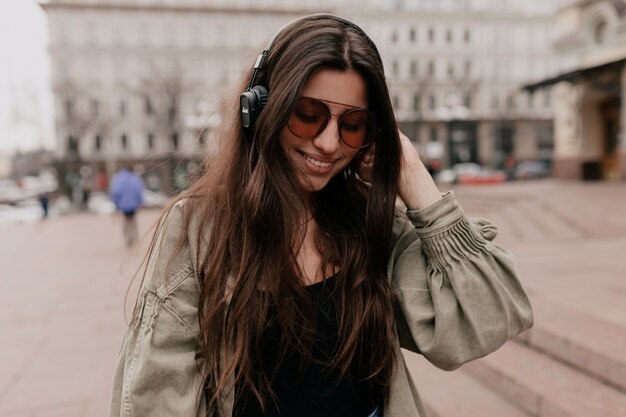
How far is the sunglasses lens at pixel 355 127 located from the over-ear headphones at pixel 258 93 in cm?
18

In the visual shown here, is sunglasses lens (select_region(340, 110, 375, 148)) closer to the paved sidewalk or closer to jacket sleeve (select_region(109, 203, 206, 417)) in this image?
jacket sleeve (select_region(109, 203, 206, 417))

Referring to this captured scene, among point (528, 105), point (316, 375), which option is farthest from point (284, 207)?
point (528, 105)

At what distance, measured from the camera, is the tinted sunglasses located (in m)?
1.18

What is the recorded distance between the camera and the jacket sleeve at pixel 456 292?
1207 mm

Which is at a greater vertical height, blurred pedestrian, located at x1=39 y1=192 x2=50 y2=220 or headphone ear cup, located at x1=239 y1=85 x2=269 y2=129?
headphone ear cup, located at x1=239 y1=85 x2=269 y2=129

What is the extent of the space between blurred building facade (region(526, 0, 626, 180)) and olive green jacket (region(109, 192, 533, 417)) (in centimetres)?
1577

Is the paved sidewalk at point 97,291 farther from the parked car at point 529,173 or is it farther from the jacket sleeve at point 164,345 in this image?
the parked car at point 529,173

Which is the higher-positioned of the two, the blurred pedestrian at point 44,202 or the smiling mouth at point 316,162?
the smiling mouth at point 316,162

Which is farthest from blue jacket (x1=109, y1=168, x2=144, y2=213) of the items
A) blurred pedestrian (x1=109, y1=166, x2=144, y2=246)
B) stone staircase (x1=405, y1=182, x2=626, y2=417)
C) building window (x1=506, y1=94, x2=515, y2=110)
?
building window (x1=506, y1=94, x2=515, y2=110)

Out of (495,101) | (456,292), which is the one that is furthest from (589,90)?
(495,101)

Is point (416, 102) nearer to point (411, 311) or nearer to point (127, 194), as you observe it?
point (127, 194)

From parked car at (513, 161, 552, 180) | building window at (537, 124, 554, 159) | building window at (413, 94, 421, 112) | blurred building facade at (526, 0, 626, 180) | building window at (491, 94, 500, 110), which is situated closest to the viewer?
blurred building facade at (526, 0, 626, 180)

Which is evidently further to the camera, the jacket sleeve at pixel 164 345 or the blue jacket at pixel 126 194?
the blue jacket at pixel 126 194

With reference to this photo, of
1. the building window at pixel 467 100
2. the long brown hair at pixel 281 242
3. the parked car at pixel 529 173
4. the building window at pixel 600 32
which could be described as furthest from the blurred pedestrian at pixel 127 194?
the building window at pixel 467 100
